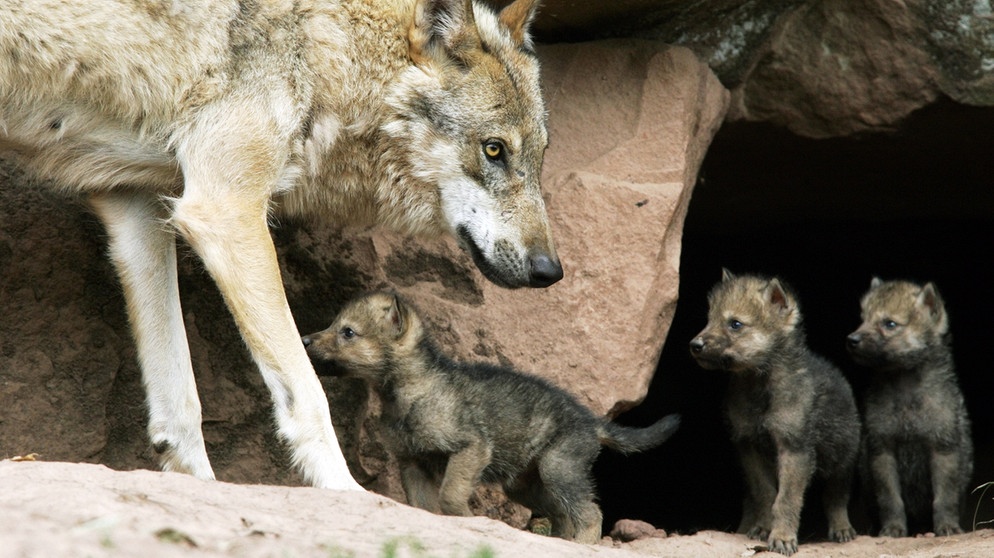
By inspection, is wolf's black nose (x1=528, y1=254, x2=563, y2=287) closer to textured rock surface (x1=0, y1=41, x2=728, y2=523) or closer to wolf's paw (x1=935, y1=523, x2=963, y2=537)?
textured rock surface (x1=0, y1=41, x2=728, y2=523)

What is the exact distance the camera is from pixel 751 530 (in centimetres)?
618

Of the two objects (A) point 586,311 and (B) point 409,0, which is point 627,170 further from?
(B) point 409,0

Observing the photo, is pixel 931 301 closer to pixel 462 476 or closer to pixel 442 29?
pixel 462 476

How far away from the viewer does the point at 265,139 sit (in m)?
4.63

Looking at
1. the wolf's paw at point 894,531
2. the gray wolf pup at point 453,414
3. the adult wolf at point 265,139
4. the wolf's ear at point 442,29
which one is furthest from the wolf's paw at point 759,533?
the wolf's ear at point 442,29

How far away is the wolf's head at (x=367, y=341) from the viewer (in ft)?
17.6

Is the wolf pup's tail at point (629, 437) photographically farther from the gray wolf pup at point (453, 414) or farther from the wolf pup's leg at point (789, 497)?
the wolf pup's leg at point (789, 497)

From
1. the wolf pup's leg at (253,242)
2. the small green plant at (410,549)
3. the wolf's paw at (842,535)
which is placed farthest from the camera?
the wolf's paw at (842,535)

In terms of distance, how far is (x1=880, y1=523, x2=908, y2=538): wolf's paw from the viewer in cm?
639

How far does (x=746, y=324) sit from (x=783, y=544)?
Answer: 3.89ft

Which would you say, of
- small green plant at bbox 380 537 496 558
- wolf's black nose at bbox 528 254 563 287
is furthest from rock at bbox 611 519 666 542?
small green plant at bbox 380 537 496 558

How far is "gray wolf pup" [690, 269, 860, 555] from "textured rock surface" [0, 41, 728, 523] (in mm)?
364

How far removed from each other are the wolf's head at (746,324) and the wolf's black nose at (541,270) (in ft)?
4.40

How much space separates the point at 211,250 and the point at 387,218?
3.54 ft
